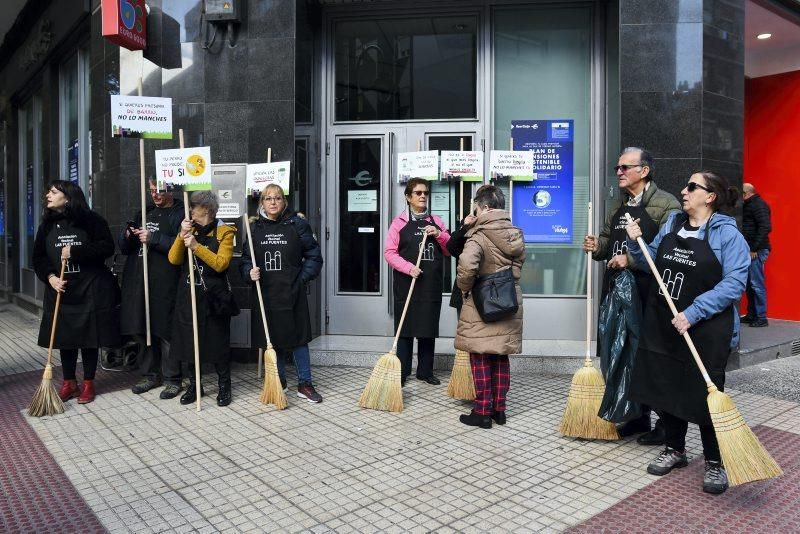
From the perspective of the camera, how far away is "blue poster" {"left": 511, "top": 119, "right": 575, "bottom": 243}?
24.8ft

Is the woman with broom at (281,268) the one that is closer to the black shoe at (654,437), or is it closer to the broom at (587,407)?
the broom at (587,407)

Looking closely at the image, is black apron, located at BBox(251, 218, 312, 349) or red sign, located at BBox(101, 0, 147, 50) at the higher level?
red sign, located at BBox(101, 0, 147, 50)

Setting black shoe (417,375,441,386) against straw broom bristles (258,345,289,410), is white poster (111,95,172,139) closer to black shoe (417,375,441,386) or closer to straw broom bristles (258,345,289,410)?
straw broom bristles (258,345,289,410)

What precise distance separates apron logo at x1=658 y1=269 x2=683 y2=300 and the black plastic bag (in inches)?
18.4

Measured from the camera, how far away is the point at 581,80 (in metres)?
7.60

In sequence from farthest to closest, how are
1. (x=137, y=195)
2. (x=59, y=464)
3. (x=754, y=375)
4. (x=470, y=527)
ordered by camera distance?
(x=137, y=195) < (x=754, y=375) < (x=59, y=464) < (x=470, y=527)

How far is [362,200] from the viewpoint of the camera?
790cm

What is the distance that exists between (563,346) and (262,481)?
4.17m

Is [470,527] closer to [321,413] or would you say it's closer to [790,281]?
[321,413]

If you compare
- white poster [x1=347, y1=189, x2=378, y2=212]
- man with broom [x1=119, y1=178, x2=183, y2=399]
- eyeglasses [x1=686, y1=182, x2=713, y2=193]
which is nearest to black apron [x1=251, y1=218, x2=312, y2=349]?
man with broom [x1=119, y1=178, x2=183, y2=399]

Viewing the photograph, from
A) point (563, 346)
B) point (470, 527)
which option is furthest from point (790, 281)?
point (470, 527)

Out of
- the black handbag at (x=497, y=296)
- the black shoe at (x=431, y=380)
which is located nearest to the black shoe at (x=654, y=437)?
the black handbag at (x=497, y=296)

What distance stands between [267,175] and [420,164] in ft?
5.38

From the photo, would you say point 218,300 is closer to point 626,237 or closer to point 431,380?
point 431,380
